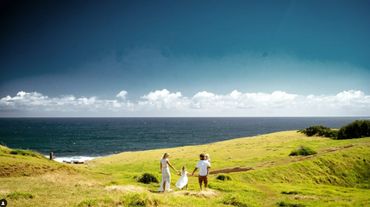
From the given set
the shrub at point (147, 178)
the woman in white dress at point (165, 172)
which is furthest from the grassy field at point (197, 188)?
the shrub at point (147, 178)

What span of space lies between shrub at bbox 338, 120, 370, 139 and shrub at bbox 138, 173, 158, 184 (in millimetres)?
60215

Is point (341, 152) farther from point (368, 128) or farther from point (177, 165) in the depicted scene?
point (368, 128)

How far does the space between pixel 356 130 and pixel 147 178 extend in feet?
202

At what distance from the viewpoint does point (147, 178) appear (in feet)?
88.7

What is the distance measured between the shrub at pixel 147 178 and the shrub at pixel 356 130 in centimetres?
6022

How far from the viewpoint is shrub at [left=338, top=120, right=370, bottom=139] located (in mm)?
71750

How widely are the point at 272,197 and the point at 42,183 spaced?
16.7 m

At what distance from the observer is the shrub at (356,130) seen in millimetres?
71750

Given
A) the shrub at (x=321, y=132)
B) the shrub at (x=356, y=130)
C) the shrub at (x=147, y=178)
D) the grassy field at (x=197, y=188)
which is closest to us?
the grassy field at (x=197, y=188)

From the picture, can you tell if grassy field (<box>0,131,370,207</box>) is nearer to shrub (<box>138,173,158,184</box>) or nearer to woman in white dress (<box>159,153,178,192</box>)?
woman in white dress (<box>159,153,178,192</box>)

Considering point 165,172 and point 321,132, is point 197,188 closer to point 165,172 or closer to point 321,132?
point 165,172

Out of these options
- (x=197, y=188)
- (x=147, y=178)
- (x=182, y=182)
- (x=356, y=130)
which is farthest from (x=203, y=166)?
(x=356, y=130)

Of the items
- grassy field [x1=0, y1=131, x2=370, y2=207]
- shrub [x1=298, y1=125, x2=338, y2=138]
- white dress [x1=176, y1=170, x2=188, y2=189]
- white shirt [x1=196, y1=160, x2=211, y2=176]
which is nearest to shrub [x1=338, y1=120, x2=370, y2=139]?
shrub [x1=298, y1=125, x2=338, y2=138]

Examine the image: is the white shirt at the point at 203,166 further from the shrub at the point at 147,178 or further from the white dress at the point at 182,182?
the shrub at the point at 147,178
